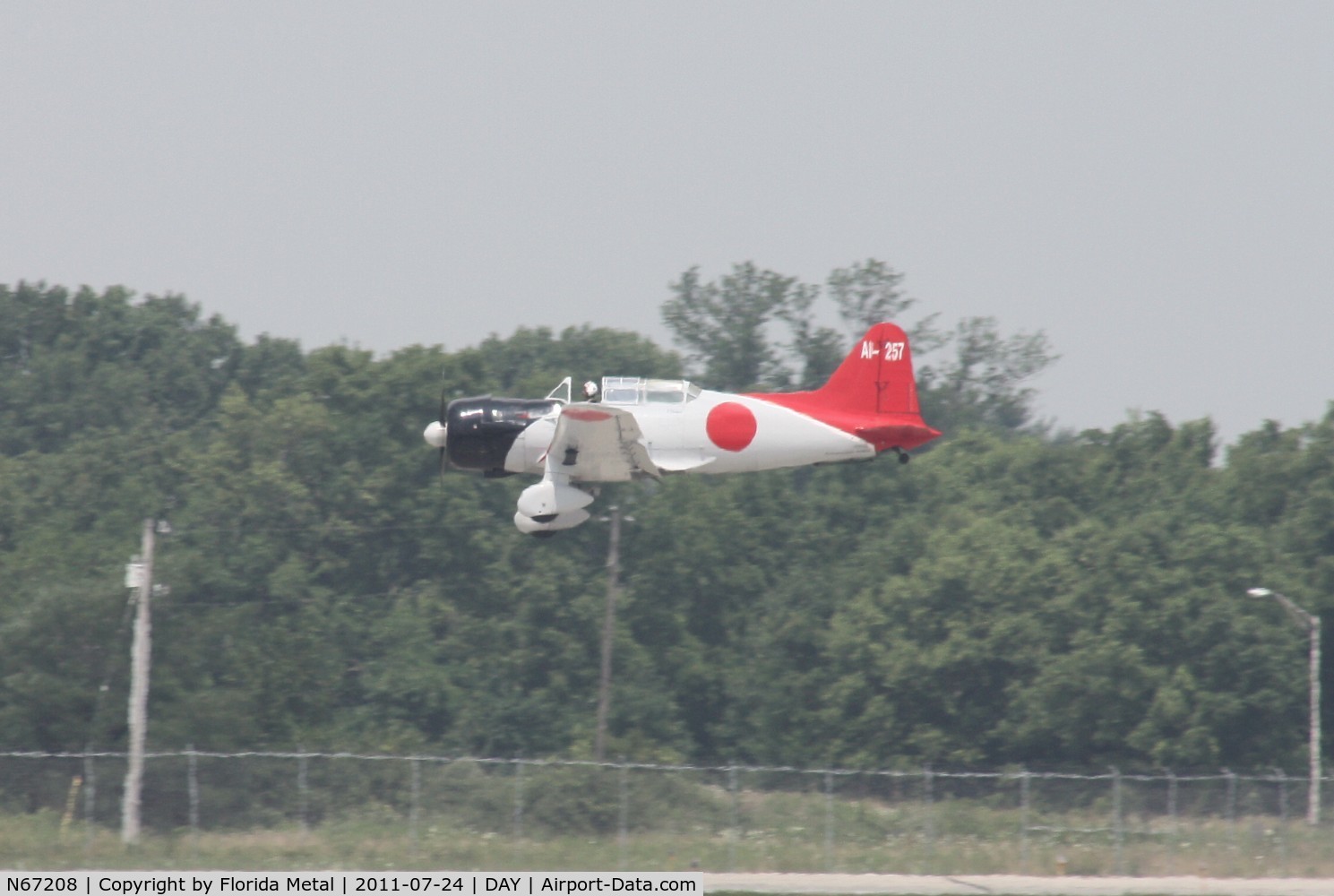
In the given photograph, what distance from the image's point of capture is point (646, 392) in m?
24.7

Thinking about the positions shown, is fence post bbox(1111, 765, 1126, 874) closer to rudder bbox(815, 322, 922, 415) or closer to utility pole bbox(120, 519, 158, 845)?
rudder bbox(815, 322, 922, 415)

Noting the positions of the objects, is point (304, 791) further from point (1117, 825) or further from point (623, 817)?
point (1117, 825)

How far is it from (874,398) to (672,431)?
3.35 metres

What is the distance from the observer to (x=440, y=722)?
174 feet

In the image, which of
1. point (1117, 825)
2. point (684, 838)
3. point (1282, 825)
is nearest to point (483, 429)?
point (684, 838)

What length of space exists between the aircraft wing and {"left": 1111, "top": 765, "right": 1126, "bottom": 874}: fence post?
8.99 metres

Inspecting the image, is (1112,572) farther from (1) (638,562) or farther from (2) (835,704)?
(1) (638,562)

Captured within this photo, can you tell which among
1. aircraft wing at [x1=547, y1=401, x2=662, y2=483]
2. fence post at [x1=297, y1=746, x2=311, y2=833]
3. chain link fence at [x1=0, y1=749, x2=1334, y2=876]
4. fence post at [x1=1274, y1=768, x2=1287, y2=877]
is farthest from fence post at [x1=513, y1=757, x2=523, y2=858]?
fence post at [x1=1274, y1=768, x2=1287, y2=877]

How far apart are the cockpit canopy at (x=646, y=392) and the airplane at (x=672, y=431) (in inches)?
0.8

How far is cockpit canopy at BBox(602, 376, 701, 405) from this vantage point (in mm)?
24547

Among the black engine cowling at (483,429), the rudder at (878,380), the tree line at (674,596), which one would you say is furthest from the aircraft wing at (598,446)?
the tree line at (674,596)

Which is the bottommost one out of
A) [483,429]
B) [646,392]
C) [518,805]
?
[518,805]

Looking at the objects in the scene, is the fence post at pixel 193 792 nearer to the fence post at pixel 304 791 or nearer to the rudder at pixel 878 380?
the fence post at pixel 304 791

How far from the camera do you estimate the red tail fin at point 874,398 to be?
25.1 metres
